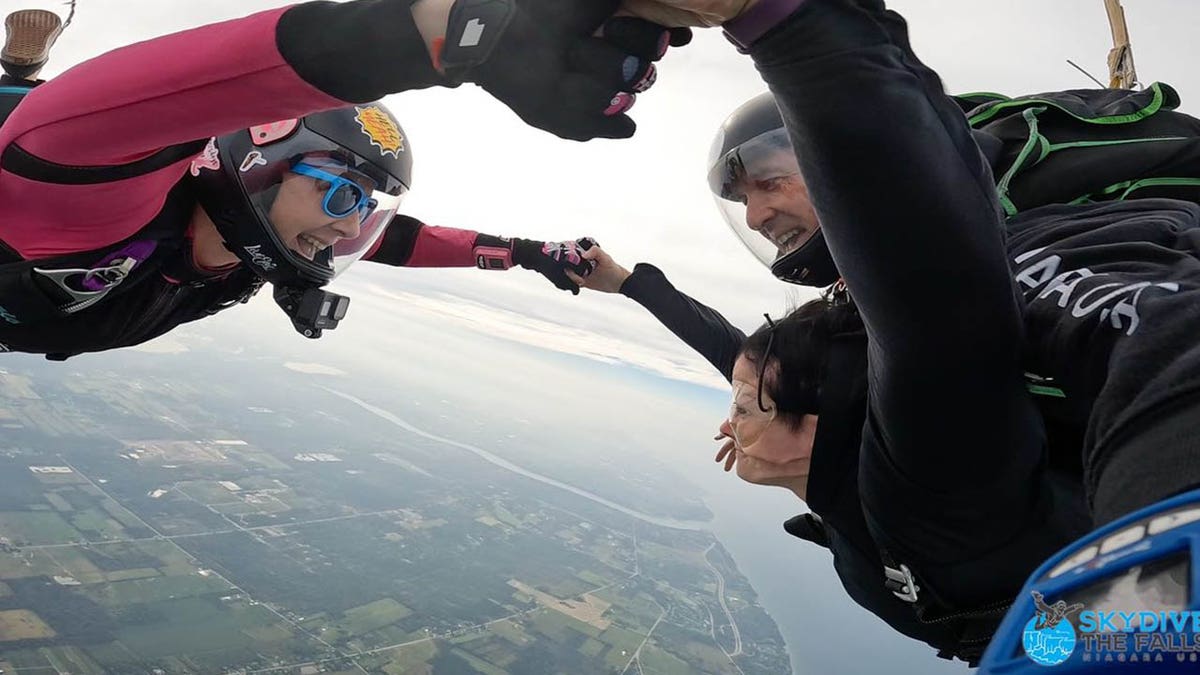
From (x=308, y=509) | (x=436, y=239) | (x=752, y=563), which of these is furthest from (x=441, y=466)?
(x=436, y=239)

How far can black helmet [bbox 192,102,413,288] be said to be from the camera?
1.74 meters

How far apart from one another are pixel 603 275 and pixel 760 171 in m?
1.19

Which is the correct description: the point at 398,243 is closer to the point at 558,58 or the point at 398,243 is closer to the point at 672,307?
the point at 672,307

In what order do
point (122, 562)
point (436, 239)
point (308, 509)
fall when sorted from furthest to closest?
point (308, 509) → point (122, 562) → point (436, 239)

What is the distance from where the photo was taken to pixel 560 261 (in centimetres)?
291

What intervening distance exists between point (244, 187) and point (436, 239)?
1391 millimetres

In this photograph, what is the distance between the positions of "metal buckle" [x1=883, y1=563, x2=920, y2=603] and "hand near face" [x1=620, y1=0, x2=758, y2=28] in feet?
3.12

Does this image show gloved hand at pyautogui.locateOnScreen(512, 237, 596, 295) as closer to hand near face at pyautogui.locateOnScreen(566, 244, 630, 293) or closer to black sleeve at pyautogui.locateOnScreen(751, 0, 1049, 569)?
hand near face at pyautogui.locateOnScreen(566, 244, 630, 293)

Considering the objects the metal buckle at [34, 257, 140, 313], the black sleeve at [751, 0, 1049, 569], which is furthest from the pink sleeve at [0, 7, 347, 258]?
the black sleeve at [751, 0, 1049, 569]

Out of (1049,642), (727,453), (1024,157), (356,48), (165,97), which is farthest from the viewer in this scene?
(727,453)

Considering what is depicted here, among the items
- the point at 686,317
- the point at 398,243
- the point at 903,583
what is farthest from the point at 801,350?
the point at 398,243

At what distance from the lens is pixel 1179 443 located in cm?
45

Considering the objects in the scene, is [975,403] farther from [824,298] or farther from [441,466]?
[441,466]

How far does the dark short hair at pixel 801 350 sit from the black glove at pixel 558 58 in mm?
720
